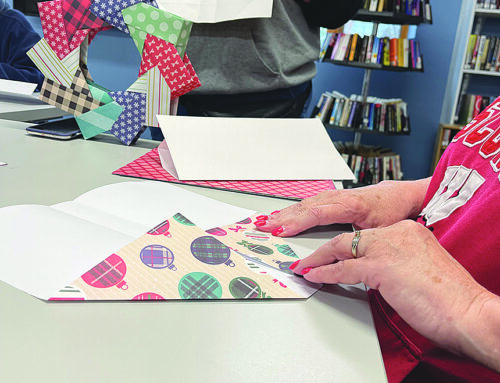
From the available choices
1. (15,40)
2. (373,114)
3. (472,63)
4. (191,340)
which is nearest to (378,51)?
(373,114)

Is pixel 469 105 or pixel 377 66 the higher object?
pixel 377 66

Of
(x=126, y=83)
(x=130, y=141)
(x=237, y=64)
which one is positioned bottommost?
(x=126, y=83)

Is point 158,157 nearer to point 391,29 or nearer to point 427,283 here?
point 427,283

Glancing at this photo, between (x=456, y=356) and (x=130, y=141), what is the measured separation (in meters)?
0.79

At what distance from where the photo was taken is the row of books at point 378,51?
335cm

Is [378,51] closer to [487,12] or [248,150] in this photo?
[487,12]

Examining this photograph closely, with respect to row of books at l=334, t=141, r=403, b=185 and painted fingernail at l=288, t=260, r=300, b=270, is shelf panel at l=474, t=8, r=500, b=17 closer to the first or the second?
row of books at l=334, t=141, r=403, b=185

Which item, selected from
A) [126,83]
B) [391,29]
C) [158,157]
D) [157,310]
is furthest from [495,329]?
[126,83]

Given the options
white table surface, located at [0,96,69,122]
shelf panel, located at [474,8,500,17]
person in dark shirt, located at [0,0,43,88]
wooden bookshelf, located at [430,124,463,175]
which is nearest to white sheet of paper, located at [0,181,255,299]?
white table surface, located at [0,96,69,122]

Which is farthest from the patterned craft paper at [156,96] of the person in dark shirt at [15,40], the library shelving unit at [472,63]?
the library shelving unit at [472,63]

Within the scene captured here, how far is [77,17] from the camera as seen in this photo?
1.02 meters

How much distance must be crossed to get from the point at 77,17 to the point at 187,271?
2.47 ft

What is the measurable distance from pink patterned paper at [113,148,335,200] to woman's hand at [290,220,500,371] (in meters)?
0.31

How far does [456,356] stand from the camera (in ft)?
1.73
